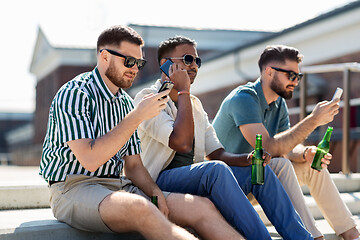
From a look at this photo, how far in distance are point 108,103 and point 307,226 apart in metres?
1.48

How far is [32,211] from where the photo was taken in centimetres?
365

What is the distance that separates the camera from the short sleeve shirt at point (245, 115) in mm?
3668

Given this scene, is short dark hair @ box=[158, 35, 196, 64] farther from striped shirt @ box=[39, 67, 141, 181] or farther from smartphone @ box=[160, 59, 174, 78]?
striped shirt @ box=[39, 67, 141, 181]

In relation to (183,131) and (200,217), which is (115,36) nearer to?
(183,131)

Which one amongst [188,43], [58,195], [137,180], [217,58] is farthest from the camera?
[217,58]

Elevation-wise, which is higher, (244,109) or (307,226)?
(244,109)

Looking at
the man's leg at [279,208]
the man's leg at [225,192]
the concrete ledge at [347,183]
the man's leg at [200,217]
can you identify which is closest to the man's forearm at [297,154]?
the man's leg at [279,208]

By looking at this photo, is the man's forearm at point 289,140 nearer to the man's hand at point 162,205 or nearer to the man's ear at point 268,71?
the man's ear at point 268,71

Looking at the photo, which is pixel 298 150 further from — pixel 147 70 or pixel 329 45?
pixel 147 70

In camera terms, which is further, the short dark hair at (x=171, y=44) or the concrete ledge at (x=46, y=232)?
the short dark hair at (x=171, y=44)

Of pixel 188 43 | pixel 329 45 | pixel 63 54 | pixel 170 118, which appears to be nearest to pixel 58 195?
pixel 170 118

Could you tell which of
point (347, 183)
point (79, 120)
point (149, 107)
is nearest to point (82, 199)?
point (79, 120)

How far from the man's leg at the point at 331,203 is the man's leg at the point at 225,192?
94 centimetres

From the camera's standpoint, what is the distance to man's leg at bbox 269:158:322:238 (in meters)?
3.21
